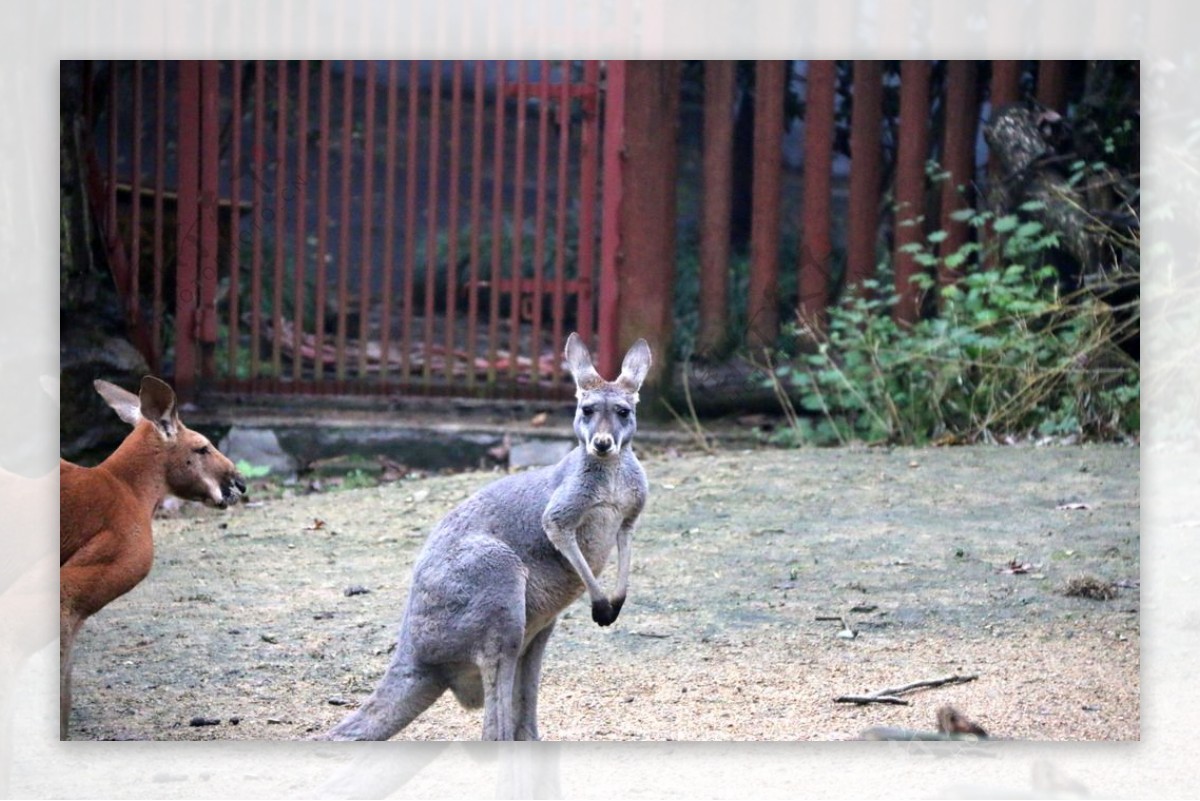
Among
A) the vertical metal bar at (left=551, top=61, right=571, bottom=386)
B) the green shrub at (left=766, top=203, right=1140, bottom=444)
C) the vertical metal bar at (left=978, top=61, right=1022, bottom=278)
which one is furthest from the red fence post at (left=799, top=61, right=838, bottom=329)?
the vertical metal bar at (left=551, top=61, right=571, bottom=386)

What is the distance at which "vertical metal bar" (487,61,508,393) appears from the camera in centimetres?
470

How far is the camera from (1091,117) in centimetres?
469

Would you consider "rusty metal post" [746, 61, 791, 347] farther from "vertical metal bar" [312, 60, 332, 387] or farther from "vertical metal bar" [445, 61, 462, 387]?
"vertical metal bar" [312, 60, 332, 387]

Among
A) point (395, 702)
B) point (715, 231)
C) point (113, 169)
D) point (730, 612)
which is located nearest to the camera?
point (395, 702)

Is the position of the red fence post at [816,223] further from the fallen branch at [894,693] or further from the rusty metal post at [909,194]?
the fallen branch at [894,693]

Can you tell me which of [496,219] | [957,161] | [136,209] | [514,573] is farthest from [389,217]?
[957,161]

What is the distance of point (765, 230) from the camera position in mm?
4852

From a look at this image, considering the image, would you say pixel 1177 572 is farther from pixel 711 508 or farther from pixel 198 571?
pixel 198 571

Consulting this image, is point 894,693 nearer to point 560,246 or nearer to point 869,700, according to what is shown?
point 869,700

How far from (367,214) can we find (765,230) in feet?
3.92

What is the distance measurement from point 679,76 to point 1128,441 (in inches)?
67.2

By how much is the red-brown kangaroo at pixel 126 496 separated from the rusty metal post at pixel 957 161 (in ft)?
7.29

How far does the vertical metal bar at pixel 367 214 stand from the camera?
4.68 metres

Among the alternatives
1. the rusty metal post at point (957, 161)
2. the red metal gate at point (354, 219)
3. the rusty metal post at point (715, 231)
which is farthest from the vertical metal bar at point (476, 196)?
the rusty metal post at point (957, 161)
